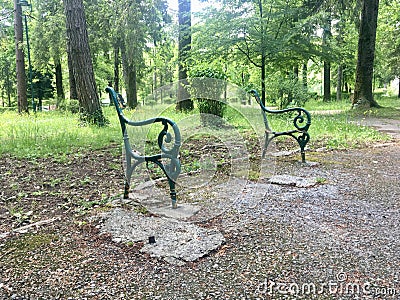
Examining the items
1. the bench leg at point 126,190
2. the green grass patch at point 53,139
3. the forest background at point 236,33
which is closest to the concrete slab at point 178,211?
the bench leg at point 126,190

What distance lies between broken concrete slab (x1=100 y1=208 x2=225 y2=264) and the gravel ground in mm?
61

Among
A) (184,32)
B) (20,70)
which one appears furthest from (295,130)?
(20,70)

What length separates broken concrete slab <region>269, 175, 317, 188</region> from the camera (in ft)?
11.6

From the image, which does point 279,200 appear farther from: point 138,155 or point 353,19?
point 353,19

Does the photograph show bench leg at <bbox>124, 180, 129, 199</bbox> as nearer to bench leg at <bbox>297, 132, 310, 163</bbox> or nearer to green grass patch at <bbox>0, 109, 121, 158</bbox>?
green grass patch at <bbox>0, 109, 121, 158</bbox>

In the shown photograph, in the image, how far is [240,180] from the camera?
11.8 ft

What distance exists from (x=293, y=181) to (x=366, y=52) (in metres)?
9.67

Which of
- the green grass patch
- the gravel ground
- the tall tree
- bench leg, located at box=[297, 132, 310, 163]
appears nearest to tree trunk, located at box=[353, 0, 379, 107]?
bench leg, located at box=[297, 132, 310, 163]

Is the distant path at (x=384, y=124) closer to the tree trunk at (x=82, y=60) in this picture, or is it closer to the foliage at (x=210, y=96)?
the foliage at (x=210, y=96)

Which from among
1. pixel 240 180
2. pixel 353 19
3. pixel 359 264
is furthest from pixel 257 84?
pixel 359 264

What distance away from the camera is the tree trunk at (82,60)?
739cm

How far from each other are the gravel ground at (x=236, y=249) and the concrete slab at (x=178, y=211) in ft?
0.60

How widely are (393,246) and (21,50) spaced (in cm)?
1413

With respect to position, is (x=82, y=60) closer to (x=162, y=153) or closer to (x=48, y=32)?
(x=162, y=153)
